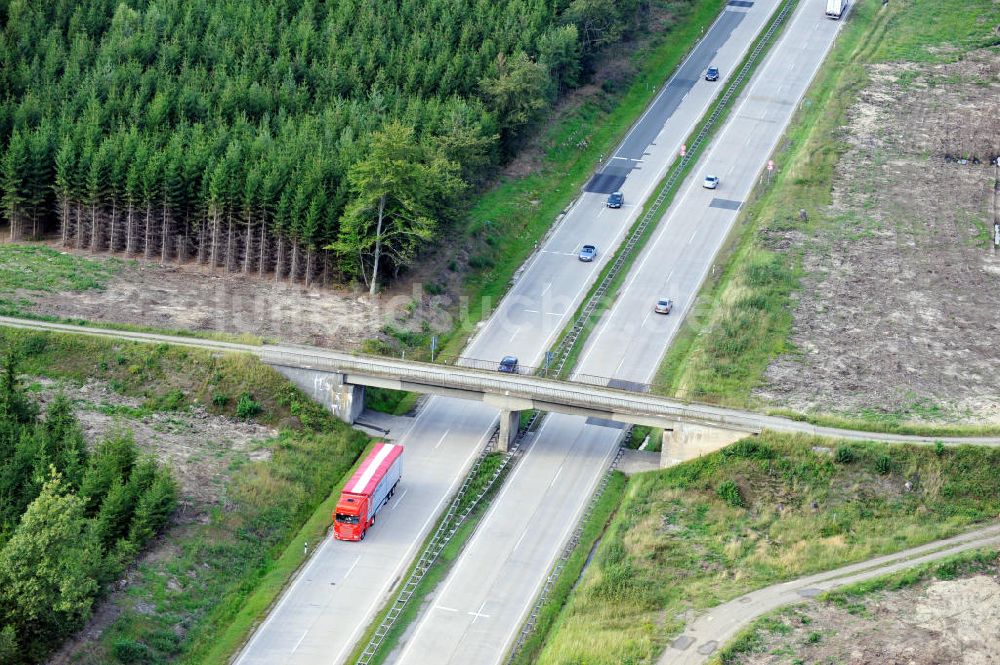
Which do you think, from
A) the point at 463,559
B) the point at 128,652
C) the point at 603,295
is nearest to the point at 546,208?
the point at 603,295

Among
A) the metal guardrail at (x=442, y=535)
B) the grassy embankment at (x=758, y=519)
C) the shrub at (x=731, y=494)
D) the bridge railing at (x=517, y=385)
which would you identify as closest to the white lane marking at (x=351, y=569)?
the metal guardrail at (x=442, y=535)

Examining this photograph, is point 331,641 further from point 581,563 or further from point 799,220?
point 799,220

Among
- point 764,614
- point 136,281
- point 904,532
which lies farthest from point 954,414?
point 136,281

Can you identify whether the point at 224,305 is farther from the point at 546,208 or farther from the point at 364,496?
the point at 546,208

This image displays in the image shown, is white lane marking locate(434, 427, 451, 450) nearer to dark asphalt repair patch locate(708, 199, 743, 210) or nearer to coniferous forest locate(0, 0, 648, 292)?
coniferous forest locate(0, 0, 648, 292)

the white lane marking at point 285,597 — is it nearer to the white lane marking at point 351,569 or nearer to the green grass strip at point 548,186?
the white lane marking at point 351,569

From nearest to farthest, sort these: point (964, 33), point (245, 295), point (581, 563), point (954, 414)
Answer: point (581, 563) < point (954, 414) < point (245, 295) < point (964, 33)
